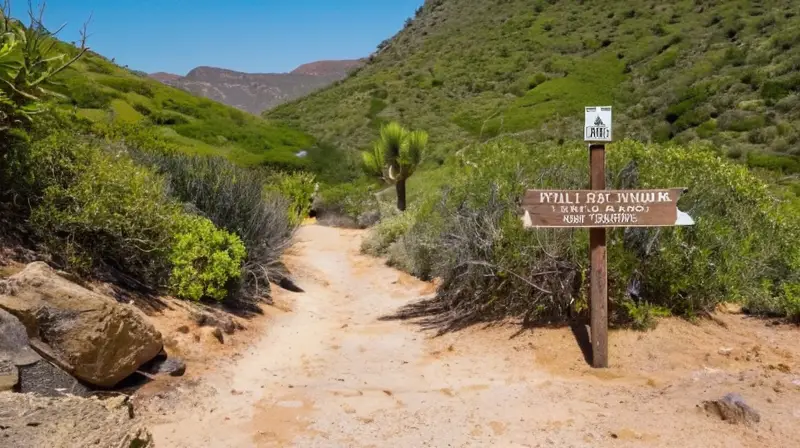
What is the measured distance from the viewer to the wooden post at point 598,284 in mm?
6273

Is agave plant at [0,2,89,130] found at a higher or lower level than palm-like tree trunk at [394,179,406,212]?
higher

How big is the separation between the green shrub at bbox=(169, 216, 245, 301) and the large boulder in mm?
2571

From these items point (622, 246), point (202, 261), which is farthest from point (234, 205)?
point (622, 246)

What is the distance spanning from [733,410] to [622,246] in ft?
8.99

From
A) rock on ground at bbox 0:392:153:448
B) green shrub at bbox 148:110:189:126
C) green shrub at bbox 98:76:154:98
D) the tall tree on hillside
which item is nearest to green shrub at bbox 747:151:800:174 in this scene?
the tall tree on hillside

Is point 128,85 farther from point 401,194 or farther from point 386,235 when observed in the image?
point 386,235

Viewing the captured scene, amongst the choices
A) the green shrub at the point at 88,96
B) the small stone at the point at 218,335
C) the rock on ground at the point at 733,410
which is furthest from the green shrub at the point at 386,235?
the green shrub at the point at 88,96

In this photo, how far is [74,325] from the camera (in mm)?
5148

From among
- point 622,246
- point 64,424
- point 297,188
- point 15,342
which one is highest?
point 297,188

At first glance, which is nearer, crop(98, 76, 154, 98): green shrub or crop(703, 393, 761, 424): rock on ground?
crop(703, 393, 761, 424): rock on ground

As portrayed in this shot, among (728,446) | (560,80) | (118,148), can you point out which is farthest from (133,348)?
(560,80)

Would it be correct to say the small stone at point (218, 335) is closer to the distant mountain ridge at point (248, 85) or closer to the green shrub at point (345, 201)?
the green shrub at point (345, 201)

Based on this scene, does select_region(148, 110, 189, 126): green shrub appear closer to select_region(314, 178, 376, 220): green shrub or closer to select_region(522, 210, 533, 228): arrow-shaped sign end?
select_region(314, 178, 376, 220): green shrub

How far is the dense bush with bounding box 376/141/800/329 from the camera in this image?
705cm
